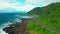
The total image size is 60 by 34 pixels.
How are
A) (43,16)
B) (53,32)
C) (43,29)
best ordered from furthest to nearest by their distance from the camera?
(43,16) < (43,29) < (53,32)

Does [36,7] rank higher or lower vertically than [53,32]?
higher

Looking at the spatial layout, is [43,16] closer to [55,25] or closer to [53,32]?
[55,25]

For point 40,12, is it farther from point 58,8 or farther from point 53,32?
point 53,32

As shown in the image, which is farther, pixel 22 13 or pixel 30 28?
pixel 22 13

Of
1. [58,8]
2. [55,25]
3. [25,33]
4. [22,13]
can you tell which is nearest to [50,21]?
[55,25]

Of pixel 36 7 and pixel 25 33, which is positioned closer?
pixel 25 33

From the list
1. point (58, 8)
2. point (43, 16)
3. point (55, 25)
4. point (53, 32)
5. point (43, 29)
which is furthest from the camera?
point (58, 8)

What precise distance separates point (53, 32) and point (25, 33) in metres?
1.72

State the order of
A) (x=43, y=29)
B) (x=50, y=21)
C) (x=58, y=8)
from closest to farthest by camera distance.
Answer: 1. (x=43, y=29)
2. (x=50, y=21)
3. (x=58, y=8)

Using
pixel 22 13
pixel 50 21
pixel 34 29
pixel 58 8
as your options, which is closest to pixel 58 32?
pixel 34 29

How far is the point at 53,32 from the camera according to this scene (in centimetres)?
1244

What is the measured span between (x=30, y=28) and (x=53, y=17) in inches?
158

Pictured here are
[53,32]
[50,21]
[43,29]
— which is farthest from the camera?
[50,21]

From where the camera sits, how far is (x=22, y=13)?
16.2 meters
